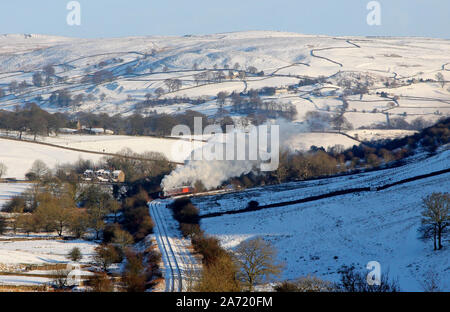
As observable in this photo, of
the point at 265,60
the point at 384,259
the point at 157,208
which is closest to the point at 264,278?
the point at 384,259

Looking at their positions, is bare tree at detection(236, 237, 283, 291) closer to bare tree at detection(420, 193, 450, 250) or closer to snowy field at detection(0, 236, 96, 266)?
bare tree at detection(420, 193, 450, 250)

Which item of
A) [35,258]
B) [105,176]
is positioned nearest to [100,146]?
[105,176]

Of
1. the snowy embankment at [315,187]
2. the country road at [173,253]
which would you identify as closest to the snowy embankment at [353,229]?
the snowy embankment at [315,187]

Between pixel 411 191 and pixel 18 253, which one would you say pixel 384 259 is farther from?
pixel 18 253

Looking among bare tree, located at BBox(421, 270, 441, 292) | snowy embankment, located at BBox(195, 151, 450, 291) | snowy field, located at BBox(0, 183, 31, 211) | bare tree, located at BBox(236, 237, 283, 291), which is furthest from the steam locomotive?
bare tree, located at BBox(421, 270, 441, 292)

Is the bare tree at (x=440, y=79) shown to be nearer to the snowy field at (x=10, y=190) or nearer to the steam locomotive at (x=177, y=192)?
the steam locomotive at (x=177, y=192)

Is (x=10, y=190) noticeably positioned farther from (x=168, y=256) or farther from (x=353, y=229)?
(x=353, y=229)
